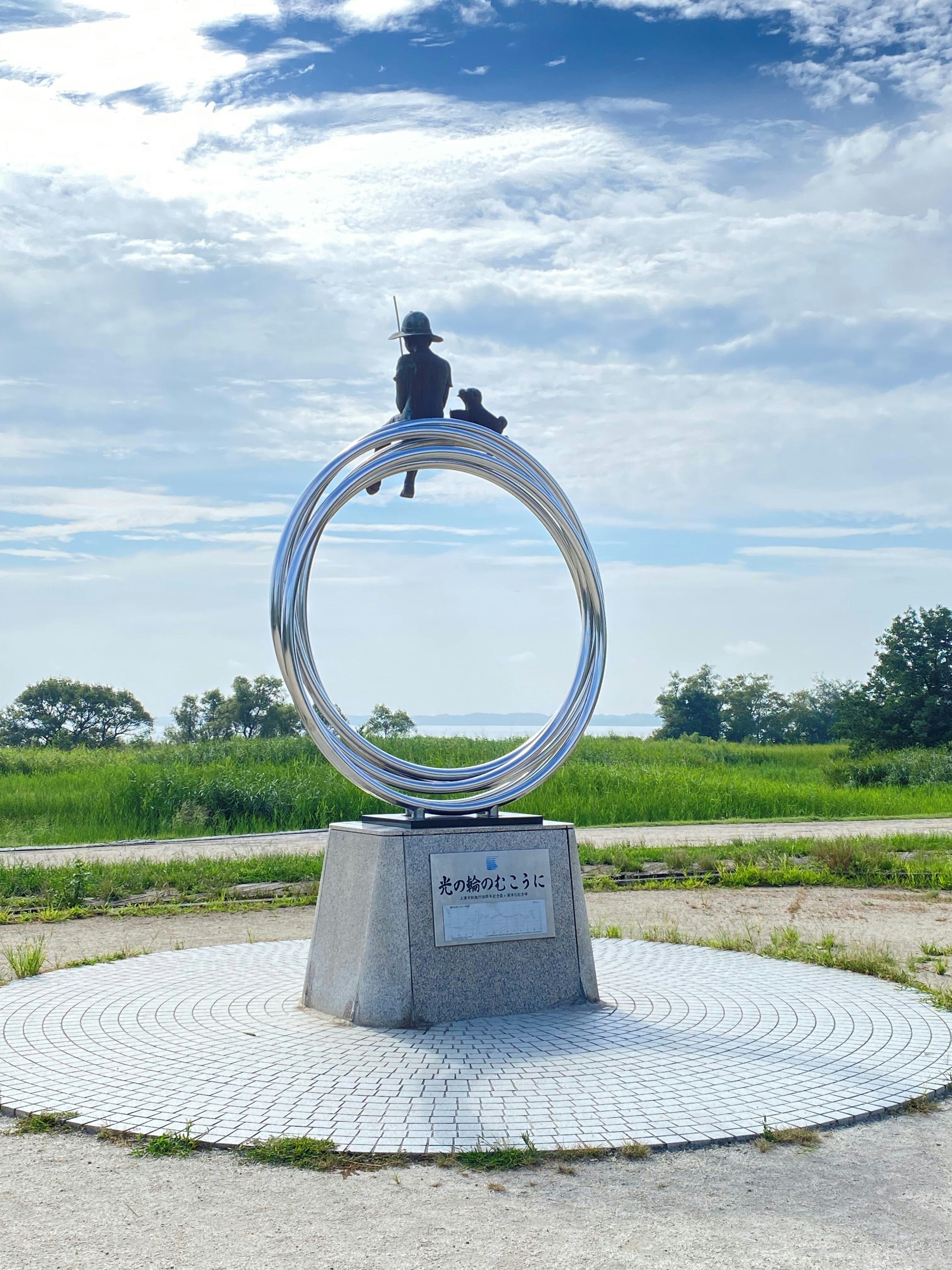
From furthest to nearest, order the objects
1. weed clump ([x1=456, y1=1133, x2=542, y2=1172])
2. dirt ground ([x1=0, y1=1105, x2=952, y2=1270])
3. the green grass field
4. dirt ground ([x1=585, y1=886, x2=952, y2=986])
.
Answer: the green grass field, dirt ground ([x1=585, y1=886, x2=952, y2=986]), weed clump ([x1=456, y1=1133, x2=542, y2=1172]), dirt ground ([x1=0, y1=1105, x2=952, y2=1270])

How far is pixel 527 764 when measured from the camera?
303 inches

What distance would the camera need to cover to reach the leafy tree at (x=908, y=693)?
40.0 metres

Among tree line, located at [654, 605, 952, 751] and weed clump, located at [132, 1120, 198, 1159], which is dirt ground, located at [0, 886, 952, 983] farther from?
tree line, located at [654, 605, 952, 751]

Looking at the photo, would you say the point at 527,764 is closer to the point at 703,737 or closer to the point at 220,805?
the point at 220,805

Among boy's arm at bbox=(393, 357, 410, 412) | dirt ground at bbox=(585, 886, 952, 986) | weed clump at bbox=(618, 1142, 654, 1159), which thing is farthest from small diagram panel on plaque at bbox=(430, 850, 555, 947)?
boy's arm at bbox=(393, 357, 410, 412)

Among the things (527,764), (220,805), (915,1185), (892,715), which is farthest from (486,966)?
(892,715)

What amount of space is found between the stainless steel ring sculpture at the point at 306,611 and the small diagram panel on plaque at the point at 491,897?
50 centimetres

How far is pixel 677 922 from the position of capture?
10539 mm

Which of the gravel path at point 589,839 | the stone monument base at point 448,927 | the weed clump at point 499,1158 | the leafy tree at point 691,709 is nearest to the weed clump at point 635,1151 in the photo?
the weed clump at point 499,1158

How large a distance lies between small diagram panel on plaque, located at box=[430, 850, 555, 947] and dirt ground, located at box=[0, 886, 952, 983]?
2.89 metres

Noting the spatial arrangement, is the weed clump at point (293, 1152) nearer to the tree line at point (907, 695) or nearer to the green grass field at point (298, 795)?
the green grass field at point (298, 795)

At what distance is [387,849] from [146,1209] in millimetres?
2874

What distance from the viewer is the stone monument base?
659 centimetres

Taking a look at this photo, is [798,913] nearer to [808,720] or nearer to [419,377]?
[419,377]
